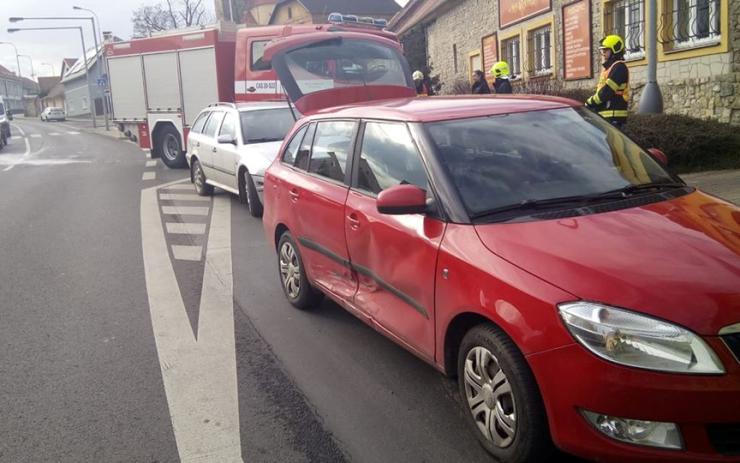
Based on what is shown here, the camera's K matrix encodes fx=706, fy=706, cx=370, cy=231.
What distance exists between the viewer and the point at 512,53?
2059cm

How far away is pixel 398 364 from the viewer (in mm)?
4531

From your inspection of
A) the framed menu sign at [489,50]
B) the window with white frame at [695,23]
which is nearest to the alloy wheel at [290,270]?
the window with white frame at [695,23]

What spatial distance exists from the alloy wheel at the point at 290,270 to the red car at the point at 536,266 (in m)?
0.13

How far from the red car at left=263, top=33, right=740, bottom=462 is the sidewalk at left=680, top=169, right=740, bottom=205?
173 inches

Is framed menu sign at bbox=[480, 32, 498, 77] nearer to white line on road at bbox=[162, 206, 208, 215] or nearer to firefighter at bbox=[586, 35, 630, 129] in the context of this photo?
white line on road at bbox=[162, 206, 208, 215]

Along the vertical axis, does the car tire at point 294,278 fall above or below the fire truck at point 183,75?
below

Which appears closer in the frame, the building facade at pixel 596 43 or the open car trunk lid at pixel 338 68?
the open car trunk lid at pixel 338 68

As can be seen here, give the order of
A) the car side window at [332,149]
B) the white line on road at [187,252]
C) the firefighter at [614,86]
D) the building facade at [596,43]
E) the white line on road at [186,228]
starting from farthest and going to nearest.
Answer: the building facade at [596,43]
the white line on road at [186,228]
the firefighter at [614,86]
the white line on road at [187,252]
the car side window at [332,149]

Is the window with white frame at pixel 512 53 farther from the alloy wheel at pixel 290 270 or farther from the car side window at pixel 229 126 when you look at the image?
the alloy wheel at pixel 290 270

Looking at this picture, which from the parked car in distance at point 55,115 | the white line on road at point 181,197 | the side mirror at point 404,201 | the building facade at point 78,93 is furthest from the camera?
the building facade at point 78,93

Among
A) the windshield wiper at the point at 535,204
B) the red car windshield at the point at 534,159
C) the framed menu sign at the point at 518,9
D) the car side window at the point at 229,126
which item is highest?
the framed menu sign at the point at 518,9

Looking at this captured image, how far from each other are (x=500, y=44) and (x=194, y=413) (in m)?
18.6

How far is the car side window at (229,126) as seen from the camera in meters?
11.1

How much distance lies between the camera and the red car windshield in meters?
3.73
